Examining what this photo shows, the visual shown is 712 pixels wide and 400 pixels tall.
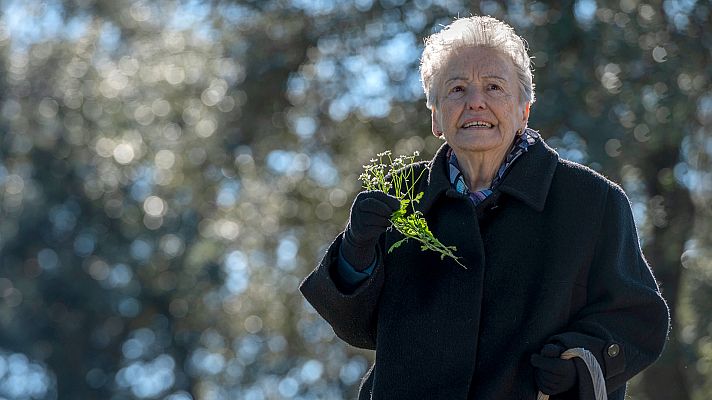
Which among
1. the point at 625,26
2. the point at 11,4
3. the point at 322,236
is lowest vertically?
the point at 322,236

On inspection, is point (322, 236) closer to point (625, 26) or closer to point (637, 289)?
point (625, 26)

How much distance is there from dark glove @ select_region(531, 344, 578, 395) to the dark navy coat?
0.03 meters

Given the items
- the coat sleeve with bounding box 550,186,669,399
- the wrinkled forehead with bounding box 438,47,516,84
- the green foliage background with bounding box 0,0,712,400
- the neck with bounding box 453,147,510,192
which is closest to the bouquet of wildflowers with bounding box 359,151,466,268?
the neck with bounding box 453,147,510,192

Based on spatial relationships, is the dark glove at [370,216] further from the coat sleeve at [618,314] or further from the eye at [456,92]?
the coat sleeve at [618,314]

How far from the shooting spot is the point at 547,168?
13.7 ft

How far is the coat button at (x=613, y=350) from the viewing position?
390cm

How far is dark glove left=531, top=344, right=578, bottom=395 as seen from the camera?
383 centimetres

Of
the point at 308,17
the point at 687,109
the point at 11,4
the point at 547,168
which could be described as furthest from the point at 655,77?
the point at 11,4

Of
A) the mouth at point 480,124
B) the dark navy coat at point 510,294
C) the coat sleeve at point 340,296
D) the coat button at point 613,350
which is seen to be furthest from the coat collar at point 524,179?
the coat button at point 613,350

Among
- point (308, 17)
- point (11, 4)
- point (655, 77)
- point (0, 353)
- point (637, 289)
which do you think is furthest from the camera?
point (0, 353)

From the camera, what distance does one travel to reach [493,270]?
4105mm

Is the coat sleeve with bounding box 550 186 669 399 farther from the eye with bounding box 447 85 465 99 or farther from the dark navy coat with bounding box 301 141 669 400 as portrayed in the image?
the eye with bounding box 447 85 465 99

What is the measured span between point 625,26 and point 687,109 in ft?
2.77

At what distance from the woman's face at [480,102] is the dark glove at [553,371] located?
65 cm
